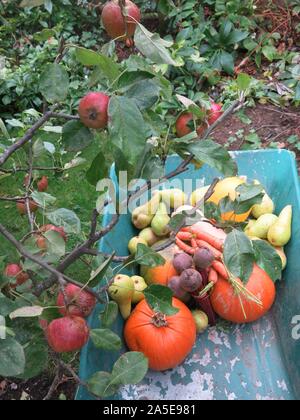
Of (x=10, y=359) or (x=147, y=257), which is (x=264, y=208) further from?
(x=10, y=359)

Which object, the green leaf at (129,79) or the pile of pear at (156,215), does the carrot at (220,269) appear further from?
the green leaf at (129,79)

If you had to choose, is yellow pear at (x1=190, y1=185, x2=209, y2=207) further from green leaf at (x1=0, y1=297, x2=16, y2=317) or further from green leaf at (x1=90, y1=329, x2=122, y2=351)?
green leaf at (x1=0, y1=297, x2=16, y2=317)

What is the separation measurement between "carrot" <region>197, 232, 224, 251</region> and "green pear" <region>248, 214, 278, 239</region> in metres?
0.16

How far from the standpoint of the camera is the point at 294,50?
311 centimetres

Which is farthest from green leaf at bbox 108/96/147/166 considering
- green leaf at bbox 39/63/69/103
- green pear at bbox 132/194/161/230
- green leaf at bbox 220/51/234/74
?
green leaf at bbox 220/51/234/74

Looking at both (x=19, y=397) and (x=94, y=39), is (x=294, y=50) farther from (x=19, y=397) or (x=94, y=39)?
(x=19, y=397)

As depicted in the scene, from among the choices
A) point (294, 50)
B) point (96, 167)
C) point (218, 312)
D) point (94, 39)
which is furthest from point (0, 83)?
point (96, 167)

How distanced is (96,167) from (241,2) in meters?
2.80

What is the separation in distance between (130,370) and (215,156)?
429 mm

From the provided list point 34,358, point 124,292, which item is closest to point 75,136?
point 34,358

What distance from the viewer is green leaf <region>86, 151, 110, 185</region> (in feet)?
2.64

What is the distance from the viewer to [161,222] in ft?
5.41

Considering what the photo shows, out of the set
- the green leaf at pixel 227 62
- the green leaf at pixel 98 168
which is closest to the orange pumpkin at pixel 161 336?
the green leaf at pixel 98 168
